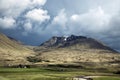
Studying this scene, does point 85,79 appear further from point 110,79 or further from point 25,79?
point 25,79

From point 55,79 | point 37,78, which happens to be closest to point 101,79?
point 55,79

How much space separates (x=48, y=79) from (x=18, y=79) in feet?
62.9

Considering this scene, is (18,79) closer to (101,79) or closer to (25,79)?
(25,79)

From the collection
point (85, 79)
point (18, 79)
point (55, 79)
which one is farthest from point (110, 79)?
point (18, 79)

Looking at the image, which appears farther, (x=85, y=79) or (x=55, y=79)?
(x=85, y=79)

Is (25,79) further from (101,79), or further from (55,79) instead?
(101,79)

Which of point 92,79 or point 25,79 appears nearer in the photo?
point 25,79

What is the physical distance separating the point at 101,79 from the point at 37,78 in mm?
40683

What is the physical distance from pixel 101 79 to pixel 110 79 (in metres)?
5.88

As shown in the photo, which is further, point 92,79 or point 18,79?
point 92,79

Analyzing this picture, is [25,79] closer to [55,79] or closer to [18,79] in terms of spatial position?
[18,79]

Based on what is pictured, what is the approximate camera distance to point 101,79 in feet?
609

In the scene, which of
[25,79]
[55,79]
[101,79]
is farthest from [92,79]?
[25,79]

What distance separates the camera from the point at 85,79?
199375 millimetres
